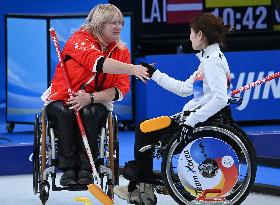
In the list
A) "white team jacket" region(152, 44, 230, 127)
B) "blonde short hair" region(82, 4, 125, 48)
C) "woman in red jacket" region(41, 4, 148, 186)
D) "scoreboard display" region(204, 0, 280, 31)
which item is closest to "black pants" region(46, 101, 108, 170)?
"woman in red jacket" region(41, 4, 148, 186)


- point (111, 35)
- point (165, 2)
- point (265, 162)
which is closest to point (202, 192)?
point (111, 35)

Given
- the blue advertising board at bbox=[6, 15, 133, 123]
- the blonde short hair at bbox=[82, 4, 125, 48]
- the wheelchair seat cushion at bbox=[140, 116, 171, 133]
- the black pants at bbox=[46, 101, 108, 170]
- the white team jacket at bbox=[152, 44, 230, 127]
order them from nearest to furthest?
1. the white team jacket at bbox=[152, 44, 230, 127]
2. the wheelchair seat cushion at bbox=[140, 116, 171, 133]
3. the black pants at bbox=[46, 101, 108, 170]
4. the blonde short hair at bbox=[82, 4, 125, 48]
5. the blue advertising board at bbox=[6, 15, 133, 123]

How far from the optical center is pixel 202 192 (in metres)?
5.77

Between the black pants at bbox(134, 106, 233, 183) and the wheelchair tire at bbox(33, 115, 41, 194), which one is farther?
the wheelchair tire at bbox(33, 115, 41, 194)

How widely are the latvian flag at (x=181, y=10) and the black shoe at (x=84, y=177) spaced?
4153 mm

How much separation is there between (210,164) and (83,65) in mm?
971

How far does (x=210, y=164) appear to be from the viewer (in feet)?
18.9

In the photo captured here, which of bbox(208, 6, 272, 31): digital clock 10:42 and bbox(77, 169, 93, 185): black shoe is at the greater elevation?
bbox(208, 6, 272, 31): digital clock 10:42

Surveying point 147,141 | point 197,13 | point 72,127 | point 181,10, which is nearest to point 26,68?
point 181,10

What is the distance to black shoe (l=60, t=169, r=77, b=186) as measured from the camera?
607 cm

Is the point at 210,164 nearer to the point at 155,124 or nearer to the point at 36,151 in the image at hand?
the point at 155,124

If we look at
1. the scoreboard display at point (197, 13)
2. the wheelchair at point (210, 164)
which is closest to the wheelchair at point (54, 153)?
the wheelchair at point (210, 164)

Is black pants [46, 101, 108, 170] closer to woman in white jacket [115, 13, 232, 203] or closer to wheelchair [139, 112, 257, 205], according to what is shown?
woman in white jacket [115, 13, 232, 203]

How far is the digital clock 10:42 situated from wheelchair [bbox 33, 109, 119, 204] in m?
4.19
